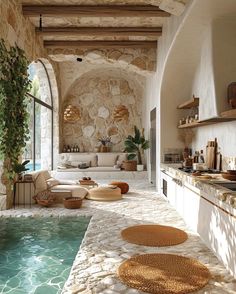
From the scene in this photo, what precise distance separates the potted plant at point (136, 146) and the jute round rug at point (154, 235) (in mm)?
5355

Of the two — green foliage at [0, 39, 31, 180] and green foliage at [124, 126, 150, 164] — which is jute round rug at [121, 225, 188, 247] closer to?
green foliage at [0, 39, 31, 180]

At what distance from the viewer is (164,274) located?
9.41 feet

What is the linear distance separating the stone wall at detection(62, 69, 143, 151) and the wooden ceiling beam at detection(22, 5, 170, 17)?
5.59 metres

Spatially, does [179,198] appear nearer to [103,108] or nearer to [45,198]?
[45,198]

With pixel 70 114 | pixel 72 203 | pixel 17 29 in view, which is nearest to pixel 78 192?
pixel 72 203

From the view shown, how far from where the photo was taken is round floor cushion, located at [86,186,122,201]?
21.5ft

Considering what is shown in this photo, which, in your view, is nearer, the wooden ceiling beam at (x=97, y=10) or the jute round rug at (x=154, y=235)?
the jute round rug at (x=154, y=235)

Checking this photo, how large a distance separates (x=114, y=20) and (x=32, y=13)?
1732 millimetres

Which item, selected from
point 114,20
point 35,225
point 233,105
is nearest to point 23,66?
point 114,20

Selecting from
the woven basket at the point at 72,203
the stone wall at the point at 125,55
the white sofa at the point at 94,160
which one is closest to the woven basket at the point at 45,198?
the woven basket at the point at 72,203

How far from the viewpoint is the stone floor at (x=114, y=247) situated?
105 inches

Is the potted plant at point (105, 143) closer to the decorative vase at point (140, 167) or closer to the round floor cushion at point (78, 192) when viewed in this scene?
the decorative vase at point (140, 167)

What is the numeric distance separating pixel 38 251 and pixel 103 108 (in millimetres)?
8409

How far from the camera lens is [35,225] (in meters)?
4.75
